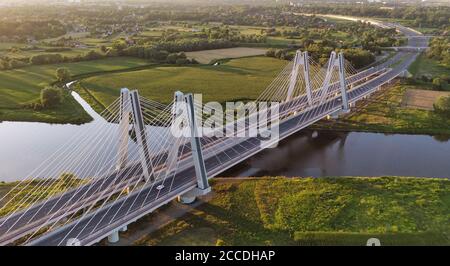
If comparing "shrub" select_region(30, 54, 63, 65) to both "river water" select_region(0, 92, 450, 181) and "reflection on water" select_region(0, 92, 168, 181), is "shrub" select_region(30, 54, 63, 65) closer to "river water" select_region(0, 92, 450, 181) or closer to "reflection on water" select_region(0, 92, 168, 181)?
"reflection on water" select_region(0, 92, 168, 181)

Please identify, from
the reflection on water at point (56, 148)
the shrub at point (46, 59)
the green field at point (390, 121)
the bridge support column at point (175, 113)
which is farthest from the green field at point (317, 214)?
the shrub at point (46, 59)

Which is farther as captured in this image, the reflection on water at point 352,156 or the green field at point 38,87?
the green field at point 38,87

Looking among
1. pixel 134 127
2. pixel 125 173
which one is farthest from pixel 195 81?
pixel 134 127

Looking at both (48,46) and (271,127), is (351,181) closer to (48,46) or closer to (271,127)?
(271,127)

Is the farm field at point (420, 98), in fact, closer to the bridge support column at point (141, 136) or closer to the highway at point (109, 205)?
the highway at point (109, 205)

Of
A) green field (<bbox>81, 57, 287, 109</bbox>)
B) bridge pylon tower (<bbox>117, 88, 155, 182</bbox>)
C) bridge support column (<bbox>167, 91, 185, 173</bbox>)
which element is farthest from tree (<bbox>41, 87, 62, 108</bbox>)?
bridge support column (<bbox>167, 91, 185, 173</bbox>)

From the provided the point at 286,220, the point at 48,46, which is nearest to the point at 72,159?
the point at 286,220

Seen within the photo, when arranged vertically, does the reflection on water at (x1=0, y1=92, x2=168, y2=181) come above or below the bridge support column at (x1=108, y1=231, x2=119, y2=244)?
above
